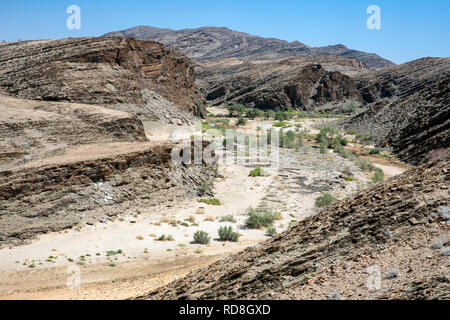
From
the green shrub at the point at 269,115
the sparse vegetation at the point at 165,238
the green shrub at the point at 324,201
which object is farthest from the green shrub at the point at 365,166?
the green shrub at the point at 269,115

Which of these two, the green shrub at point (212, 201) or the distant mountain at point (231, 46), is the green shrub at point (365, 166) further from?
the distant mountain at point (231, 46)

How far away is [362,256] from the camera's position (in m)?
4.22

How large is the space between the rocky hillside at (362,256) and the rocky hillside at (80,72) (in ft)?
68.6

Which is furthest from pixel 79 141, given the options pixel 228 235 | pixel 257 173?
pixel 228 235

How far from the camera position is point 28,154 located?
14820mm

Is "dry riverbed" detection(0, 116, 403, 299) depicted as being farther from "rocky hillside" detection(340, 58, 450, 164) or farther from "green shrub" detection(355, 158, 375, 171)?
"rocky hillside" detection(340, 58, 450, 164)

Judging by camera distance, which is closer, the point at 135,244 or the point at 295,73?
the point at 135,244

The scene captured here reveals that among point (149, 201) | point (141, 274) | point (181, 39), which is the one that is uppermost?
point (181, 39)

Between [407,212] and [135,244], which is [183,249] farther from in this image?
[407,212]

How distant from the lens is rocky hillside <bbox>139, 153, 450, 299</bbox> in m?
3.76

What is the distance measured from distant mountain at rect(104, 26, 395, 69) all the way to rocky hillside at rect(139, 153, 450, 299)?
441 ft

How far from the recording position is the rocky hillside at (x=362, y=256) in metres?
3.76

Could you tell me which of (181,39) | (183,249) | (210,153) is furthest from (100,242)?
(181,39)

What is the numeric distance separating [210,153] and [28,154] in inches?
275
